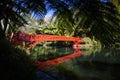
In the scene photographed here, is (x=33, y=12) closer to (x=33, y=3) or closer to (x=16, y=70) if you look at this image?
(x=33, y=3)

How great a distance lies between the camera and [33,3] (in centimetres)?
119

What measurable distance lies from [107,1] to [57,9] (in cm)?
21

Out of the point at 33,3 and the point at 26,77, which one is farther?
the point at 26,77

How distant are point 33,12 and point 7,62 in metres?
3.97

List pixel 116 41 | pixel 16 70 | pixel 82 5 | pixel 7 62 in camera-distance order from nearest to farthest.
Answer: pixel 116 41
pixel 82 5
pixel 7 62
pixel 16 70

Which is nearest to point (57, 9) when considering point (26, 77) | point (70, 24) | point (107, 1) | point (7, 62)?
point (70, 24)

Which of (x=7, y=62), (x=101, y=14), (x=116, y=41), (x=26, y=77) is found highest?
(x=101, y=14)

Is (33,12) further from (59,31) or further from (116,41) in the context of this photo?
(116,41)

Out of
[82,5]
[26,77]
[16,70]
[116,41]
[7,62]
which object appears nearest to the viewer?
[116,41]

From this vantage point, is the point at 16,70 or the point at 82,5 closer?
the point at 82,5

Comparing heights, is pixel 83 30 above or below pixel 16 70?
above

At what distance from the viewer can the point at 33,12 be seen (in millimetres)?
1161

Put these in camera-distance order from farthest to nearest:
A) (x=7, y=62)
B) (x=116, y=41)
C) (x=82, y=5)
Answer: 1. (x=7, y=62)
2. (x=82, y=5)
3. (x=116, y=41)

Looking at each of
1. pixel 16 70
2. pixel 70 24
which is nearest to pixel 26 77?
pixel 16 70
